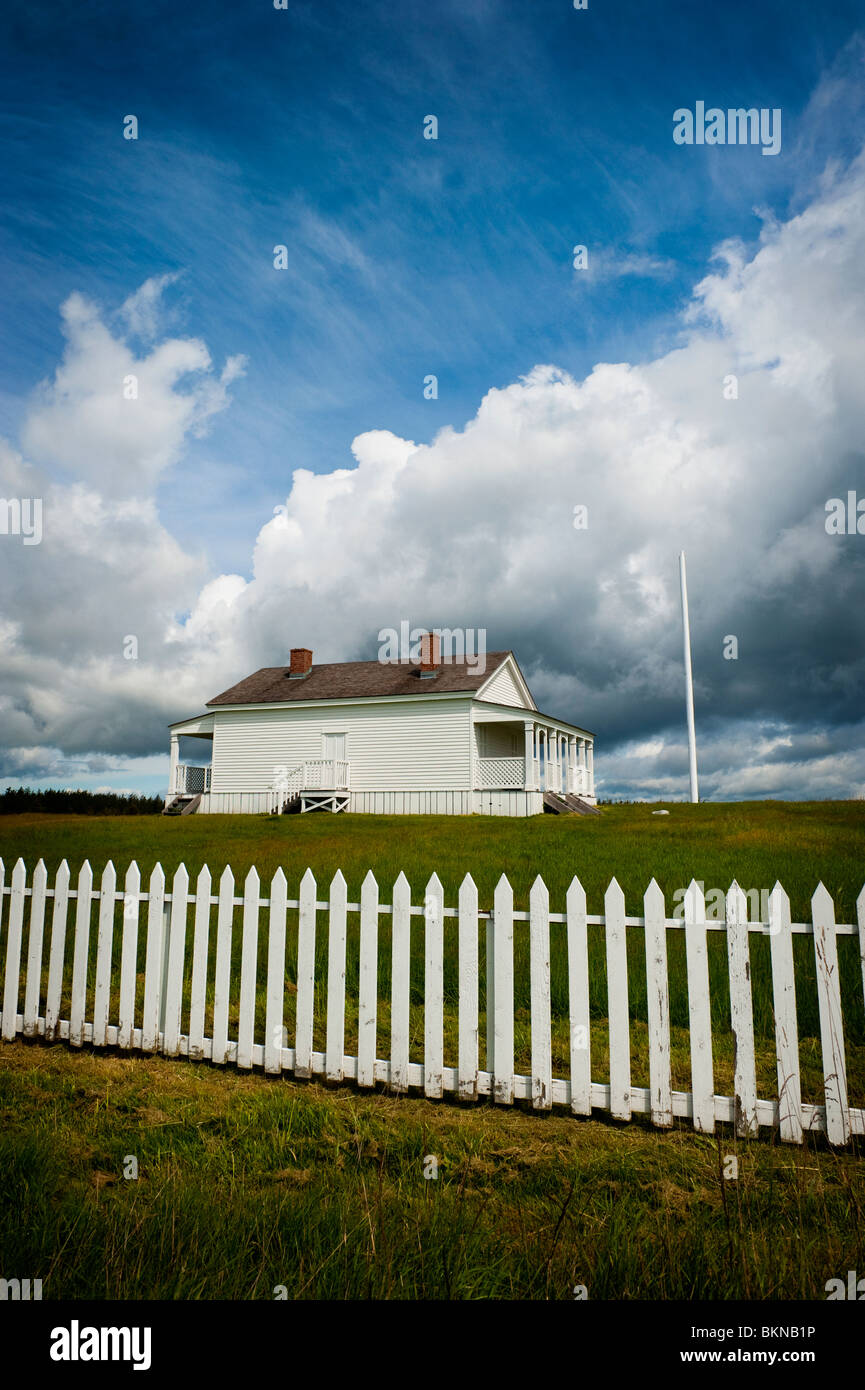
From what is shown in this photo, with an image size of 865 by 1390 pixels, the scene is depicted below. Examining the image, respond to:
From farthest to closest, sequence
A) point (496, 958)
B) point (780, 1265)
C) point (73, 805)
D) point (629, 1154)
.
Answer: point (73, 805) < point (496, 958) < point (629, 1154) < point (780, 1265)

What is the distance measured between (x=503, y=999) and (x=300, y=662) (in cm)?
3560

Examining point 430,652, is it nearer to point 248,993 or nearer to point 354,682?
point 354,682

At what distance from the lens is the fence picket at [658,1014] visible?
4.46 m

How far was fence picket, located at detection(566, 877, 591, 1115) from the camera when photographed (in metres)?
4.54

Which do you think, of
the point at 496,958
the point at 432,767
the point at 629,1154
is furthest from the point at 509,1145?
the point at 432,767

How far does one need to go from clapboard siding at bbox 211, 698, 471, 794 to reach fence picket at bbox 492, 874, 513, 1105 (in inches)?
1057

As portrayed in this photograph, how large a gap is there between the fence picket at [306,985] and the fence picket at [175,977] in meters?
1.06

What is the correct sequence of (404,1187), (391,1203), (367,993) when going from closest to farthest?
(391,1203) < (404,1187) < (367,993)

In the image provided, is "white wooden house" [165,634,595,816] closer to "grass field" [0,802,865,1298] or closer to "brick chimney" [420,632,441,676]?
"brick chimney" [420,632,441,676]

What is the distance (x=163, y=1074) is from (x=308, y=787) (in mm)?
28640

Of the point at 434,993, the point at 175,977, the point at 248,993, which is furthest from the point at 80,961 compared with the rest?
the point at 434,993

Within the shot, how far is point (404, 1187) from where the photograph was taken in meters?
3.59

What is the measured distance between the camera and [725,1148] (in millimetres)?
4195
